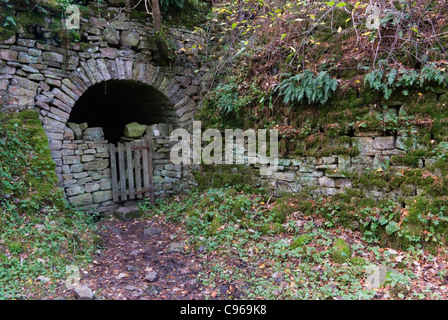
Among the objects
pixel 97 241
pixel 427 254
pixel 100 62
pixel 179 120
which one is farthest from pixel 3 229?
pixel 427 254

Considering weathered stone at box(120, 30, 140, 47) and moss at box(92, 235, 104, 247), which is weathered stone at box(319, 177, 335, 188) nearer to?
moss at box(92, 235, 104, 247)

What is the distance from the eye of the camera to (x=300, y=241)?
12.7 ft

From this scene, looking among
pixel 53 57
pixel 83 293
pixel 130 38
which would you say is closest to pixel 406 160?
pixel 83 293

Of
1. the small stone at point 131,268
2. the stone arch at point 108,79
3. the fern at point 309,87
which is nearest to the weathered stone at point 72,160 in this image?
the stone arch at point 108,79

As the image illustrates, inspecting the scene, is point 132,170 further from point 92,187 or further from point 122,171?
point 92,187

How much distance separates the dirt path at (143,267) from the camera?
128 inches

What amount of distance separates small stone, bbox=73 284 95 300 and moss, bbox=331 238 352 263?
293 cm

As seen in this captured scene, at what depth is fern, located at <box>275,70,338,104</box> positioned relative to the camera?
14.2 feet

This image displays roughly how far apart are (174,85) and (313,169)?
395 cm

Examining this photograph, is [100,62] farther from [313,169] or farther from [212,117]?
[313,169]

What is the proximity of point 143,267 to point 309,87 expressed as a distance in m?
3.75

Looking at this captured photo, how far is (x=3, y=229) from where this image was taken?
3.58 metres

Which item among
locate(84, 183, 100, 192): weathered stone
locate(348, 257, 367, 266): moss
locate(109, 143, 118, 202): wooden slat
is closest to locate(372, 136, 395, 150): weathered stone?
locate(348, 257, 367, 266): moss

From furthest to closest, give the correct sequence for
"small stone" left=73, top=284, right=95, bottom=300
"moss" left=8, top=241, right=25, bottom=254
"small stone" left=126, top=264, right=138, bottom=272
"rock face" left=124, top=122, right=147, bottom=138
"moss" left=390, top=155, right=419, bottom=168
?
1. "rock face" left=124, top=122, right=147, bottom=138
2. "small stone" left=126, top=264, right=138, bottom=272
3. "moss" left=390, top=155, right=419, bottom=168
4. "moss" left=8, top=241, right=25, bottom=254
5. "small stone" left=73, top=284, right=95, bottom=300
